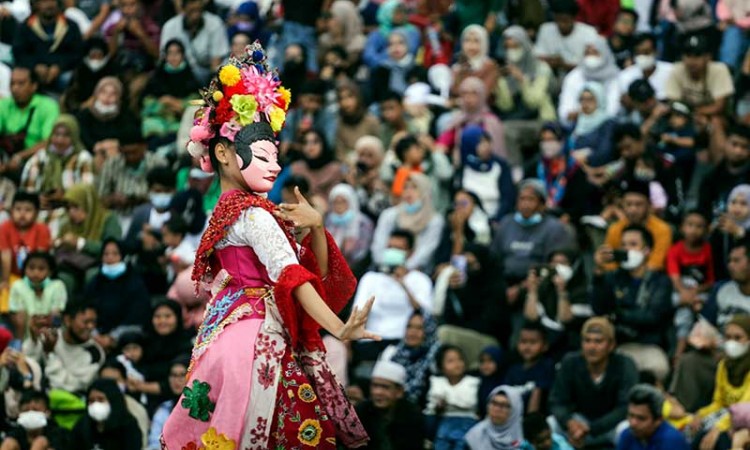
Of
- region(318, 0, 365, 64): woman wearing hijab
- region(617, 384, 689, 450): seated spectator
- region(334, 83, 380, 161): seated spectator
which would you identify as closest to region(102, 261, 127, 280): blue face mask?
region(334, 83, 380, 161): seated spectator

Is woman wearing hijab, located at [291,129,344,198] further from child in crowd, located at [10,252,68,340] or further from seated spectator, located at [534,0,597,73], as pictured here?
seated spectator, located at [534,0,597,73]

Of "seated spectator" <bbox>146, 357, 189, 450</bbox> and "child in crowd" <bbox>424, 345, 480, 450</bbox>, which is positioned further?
"child in crowd" <bbox>424, 345, 480, 450</bbox>

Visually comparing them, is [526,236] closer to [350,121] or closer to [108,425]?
[350,121]

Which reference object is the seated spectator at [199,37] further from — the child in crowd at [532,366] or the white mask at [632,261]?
the child in crowd at [532,366]

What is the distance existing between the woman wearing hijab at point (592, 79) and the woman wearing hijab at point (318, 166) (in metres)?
2.11

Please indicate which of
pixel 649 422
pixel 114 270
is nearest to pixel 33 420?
pixel 114 270

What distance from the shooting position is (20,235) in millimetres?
15633

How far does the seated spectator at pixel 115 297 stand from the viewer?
14.5 m

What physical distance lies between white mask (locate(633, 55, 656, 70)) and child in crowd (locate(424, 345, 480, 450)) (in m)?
4.82

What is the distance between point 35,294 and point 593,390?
14.3 ft

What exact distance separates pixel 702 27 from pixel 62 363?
22.1 ft

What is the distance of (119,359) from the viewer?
45.1 feet

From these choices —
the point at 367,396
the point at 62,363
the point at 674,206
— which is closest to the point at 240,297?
the point at 367,396

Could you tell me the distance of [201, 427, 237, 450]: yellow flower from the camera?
8180mm
